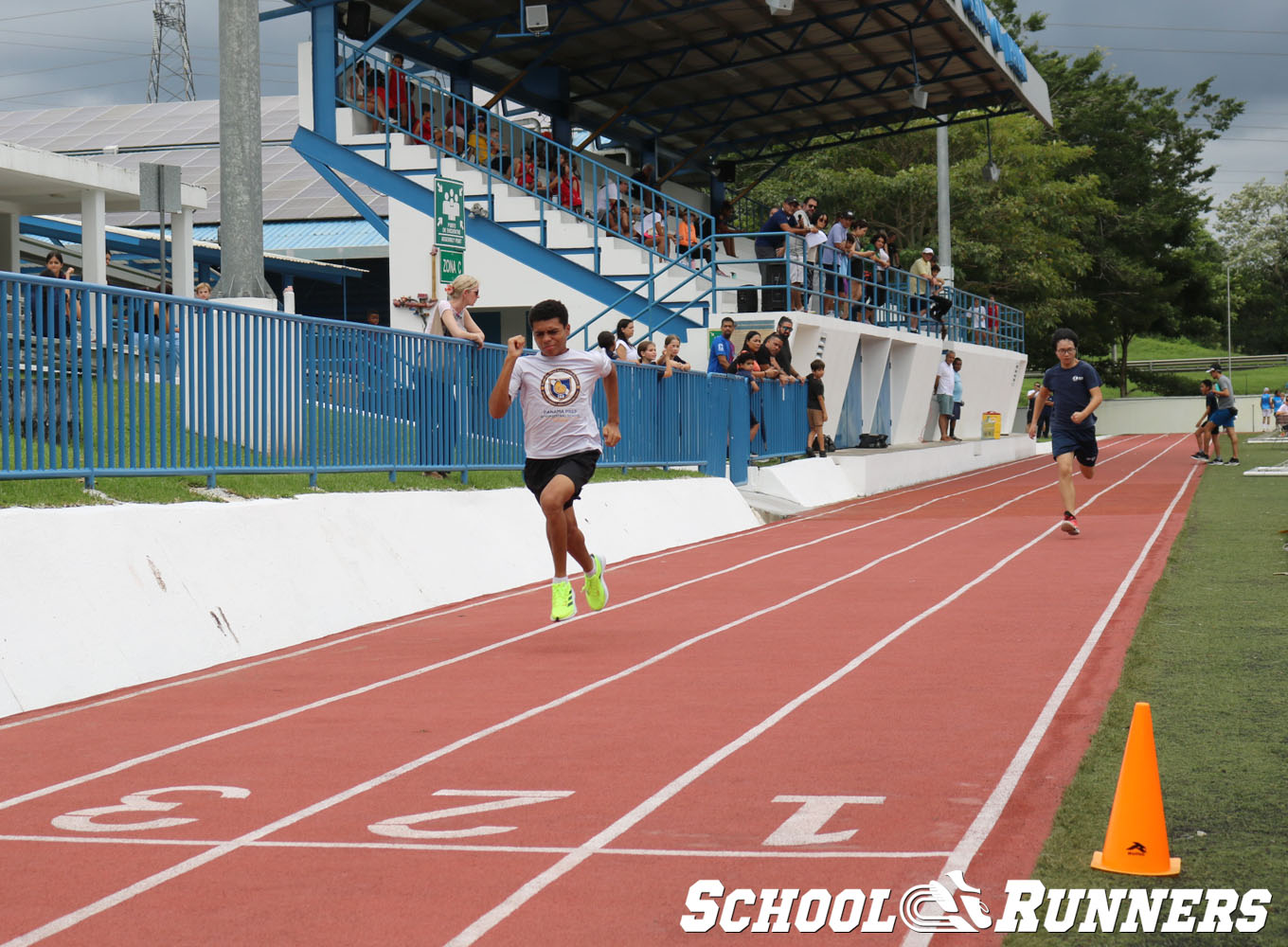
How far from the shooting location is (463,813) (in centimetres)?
581

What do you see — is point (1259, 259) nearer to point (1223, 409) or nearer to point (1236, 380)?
point (1236, 380)

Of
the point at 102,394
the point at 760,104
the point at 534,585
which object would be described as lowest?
the point at 534,585

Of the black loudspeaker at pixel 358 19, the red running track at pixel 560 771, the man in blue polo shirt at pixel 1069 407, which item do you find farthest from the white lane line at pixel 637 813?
the black loudspeaker at pixel 358 19

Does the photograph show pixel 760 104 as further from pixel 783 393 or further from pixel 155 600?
pixel 155 600

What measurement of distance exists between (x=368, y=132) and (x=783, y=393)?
8471 millimetres

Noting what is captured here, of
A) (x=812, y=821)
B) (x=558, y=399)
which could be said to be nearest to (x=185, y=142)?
(x=558, y=399)

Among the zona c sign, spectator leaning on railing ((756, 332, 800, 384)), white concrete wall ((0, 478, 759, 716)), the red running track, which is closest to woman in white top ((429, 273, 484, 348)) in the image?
the zona c sign

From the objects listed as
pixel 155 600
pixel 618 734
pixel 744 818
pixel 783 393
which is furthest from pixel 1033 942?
pixel 783 393

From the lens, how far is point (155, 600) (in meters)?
9.50

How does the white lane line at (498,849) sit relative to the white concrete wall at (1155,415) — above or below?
below

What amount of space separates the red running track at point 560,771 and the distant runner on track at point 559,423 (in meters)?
0.70

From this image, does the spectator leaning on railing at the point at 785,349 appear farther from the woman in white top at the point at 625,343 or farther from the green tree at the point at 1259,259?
the green tree at the point at 1259,259

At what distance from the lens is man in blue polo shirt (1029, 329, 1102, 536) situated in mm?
17016

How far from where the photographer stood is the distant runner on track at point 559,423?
992cm
